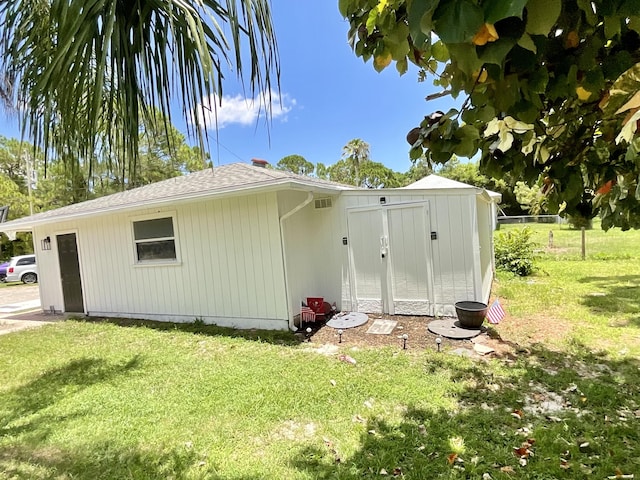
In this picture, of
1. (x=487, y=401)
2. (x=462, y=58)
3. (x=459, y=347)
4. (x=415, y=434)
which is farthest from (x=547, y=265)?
(x=462, y=58)

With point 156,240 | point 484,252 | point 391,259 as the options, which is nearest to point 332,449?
point 391,259

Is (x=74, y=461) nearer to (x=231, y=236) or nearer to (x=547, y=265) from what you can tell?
(x=231, y=236)

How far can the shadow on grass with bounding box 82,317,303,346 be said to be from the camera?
550 cm

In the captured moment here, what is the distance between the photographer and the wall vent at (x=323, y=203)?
6.72 meters

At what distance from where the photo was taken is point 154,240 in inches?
288

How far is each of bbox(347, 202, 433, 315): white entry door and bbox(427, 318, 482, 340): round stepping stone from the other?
0.46 metres

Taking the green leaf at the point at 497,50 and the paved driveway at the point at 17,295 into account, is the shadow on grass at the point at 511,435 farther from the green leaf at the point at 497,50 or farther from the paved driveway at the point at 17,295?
the paved driveway at the point at 17,295

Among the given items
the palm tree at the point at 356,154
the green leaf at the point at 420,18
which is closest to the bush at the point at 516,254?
the green leaf at the point at 420,18

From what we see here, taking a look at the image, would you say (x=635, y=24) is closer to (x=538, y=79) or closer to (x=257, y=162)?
(x=538, y=79)

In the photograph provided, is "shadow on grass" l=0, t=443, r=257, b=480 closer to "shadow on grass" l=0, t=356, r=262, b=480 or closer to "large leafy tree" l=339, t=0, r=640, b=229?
"shadow on grass" l=0, t=356, r=262, b=480

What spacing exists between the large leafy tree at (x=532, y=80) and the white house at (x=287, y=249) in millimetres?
3772

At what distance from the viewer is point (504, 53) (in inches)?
31.6

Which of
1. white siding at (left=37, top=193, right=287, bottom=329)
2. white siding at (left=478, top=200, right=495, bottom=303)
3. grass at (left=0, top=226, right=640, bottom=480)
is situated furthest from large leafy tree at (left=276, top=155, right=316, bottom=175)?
grass at (left=0, top=226, right=640, bottom=480)

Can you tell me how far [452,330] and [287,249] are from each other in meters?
2.93
